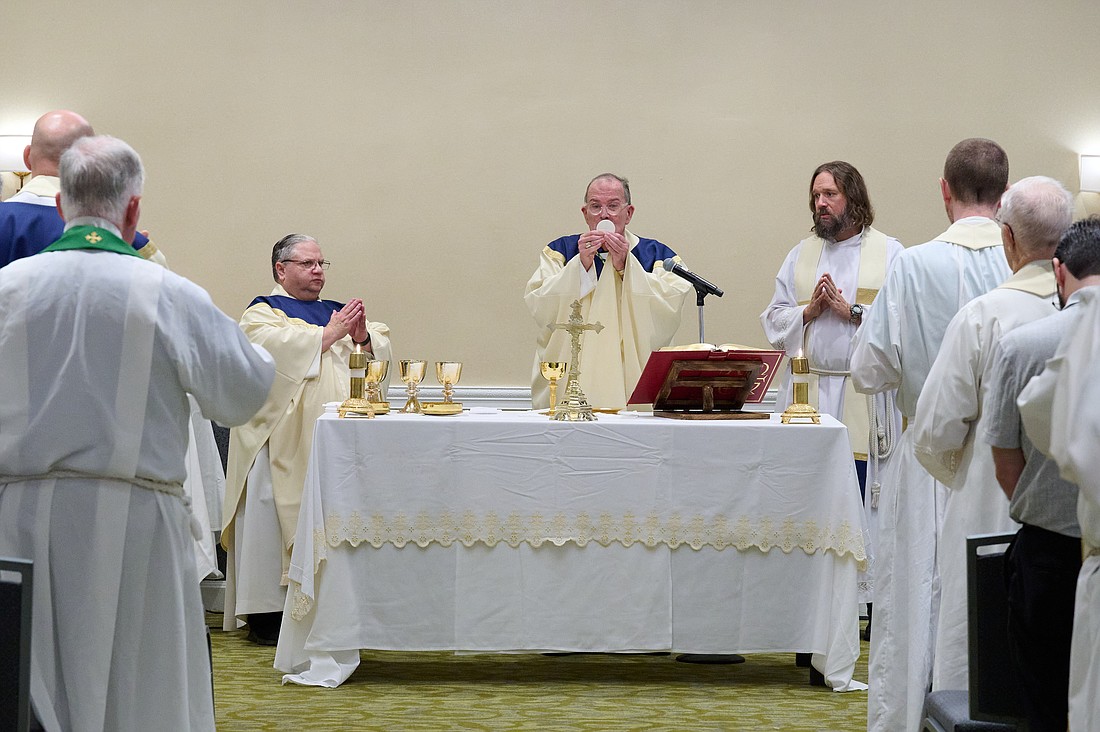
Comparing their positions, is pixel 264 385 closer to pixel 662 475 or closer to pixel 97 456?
pixel 97 456

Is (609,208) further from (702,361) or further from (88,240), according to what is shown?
(88,240)

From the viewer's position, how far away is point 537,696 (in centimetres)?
502

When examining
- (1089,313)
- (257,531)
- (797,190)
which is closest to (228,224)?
(257,531)

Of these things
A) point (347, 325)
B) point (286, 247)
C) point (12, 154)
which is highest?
point (12, 154)

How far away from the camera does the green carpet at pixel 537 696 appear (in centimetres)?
462

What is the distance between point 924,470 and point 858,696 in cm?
119

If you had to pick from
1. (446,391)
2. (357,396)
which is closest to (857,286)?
(446,391)

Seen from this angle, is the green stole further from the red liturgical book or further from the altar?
the red liturgical book

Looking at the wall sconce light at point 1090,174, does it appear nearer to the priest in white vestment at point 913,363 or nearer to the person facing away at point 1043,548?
the priest in white vestment at point 913,363

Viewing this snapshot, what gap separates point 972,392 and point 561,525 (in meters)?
1.93

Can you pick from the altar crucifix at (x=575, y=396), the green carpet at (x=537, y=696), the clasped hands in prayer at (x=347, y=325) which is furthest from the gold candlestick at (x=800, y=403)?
the clasped hands in prayer at (x=347, y=325)

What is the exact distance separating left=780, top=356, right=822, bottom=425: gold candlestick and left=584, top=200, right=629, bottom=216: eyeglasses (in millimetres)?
1258

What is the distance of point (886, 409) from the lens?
597 cm

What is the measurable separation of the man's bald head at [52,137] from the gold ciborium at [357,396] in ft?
4.51
